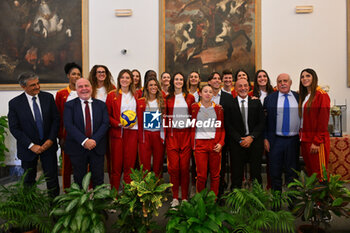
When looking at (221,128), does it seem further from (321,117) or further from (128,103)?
(128,103)

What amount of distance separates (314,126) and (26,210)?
3.73 m

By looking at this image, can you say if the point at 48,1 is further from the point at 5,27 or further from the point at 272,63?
the point at 272,63

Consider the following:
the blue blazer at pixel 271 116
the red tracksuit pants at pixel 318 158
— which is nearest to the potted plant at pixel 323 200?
the red tracksuit pants at pixel 318 158

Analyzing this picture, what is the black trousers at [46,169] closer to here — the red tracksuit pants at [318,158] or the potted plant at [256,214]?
the potted plant at [256,214]

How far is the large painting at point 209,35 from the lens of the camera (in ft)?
20.5

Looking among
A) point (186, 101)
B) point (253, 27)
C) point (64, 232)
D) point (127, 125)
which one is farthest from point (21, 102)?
point (253, 27)

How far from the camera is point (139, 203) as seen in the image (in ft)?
8.59

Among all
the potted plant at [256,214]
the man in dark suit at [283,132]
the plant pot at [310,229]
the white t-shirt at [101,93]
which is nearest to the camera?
the potted plant at [256,214]

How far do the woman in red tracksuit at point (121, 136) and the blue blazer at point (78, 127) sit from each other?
0.31m

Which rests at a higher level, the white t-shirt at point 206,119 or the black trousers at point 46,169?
the white t-shirt at point 206,119

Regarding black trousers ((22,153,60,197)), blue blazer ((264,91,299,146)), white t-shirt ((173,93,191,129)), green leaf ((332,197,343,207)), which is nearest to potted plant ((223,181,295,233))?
green leaf ((332,197,343,207))

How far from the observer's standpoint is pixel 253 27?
20.4ft

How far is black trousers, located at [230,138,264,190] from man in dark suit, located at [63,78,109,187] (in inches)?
73.4

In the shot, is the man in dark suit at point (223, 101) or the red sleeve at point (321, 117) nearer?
the red sleeve at point (321, 117)
